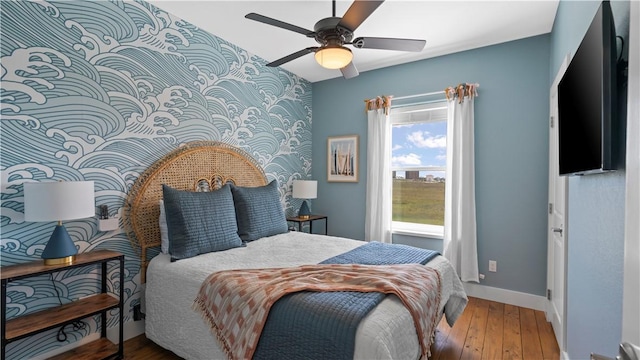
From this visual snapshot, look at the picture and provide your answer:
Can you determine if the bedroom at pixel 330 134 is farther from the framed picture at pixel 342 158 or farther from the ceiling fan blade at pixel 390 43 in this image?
the ceiling fan blade at pixel 390 43

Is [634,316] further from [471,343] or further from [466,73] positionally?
[466,73]

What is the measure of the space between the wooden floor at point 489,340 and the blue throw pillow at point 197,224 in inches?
30.4

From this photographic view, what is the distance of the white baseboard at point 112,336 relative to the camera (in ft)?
6.75

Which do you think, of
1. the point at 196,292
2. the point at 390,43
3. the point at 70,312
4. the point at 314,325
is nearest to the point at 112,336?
the point at 70,312

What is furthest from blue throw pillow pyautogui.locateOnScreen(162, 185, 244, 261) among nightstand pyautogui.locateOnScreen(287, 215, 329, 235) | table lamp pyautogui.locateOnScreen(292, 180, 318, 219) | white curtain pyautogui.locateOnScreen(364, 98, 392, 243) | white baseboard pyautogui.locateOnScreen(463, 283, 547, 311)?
white baseboard pyautogui.locateOnScreen(463, 283, 547, 311)

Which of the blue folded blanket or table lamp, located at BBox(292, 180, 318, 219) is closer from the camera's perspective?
the blue folded blanket

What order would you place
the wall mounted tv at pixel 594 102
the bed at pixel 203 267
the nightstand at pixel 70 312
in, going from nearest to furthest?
the wall mounted tv at pixel 594 102 → the bed at pixel 203 267 → the nightstand at pixel 70 312

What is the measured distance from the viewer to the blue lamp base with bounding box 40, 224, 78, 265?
6.09 ft

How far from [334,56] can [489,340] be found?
8.27 ft

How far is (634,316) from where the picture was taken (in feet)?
1.95

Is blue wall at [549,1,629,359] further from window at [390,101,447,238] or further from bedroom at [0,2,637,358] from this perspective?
window at [390,101,447,238]

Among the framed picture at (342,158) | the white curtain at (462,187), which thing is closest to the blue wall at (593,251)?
the white curtain at (462,187)

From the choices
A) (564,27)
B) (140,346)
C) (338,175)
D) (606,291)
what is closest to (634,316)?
(606,291)

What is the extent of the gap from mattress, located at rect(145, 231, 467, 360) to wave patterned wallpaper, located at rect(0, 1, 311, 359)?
1.54 feet
